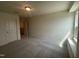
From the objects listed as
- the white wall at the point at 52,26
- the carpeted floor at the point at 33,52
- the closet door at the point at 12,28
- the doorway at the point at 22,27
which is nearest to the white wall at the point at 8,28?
the closet door at the point at 12,28

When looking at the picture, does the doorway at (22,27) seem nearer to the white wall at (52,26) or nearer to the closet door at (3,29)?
the white wall at (52,26)

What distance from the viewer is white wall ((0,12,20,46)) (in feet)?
15.9

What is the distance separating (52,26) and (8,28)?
7.90ft

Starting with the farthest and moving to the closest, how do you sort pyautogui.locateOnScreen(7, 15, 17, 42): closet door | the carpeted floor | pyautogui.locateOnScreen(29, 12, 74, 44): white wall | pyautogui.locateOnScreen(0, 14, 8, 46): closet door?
pyautogui.locateOnScreen(29, 12, 74, 44): white wall < pyautogui.locateOnScreen(7, 15, 17, 42): closet door < pyautogui.locateOnScreen(0, 14, 8, 46): closet door < the carpeted floor

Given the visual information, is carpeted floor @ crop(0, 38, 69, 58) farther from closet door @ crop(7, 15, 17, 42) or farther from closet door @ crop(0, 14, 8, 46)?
closet door @ crop(7, 15, 17, 42)

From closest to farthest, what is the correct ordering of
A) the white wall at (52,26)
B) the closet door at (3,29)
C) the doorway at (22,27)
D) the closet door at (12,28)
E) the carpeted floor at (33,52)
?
the carpeted floor at (33,52) → the closet door at (3,29) → the closet door at (12,28) → the white wall at (52,26) → the doorway at (22,27)

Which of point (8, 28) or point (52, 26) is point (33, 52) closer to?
point (8, 28)

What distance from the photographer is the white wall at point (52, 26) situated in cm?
574

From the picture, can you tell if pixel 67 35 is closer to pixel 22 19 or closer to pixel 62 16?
pixel 62 16

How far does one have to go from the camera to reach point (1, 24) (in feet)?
15.6

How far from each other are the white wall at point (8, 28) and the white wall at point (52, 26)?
2.65 ft

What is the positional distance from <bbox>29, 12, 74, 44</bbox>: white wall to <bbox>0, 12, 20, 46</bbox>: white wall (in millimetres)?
809

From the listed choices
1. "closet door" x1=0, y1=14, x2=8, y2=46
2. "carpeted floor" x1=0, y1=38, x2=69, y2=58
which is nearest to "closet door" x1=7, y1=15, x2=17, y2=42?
"closet door" x1=0, y1=14, x2=8, y2=46

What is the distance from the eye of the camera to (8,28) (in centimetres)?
529
